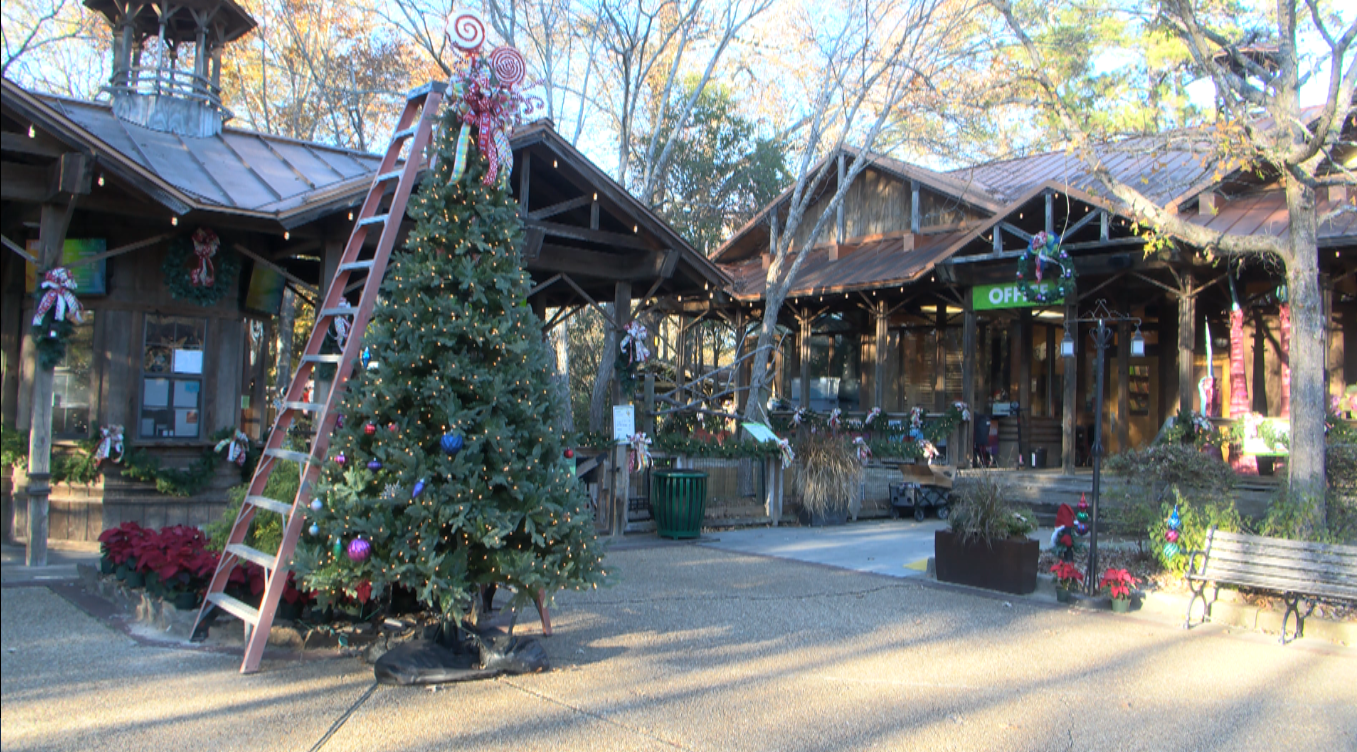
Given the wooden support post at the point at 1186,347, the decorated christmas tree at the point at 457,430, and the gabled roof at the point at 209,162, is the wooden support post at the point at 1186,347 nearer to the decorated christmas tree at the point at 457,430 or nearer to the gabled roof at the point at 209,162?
the gabled roof at the point at 209,162

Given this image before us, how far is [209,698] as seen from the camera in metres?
5.13

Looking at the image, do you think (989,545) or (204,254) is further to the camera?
(204,254)

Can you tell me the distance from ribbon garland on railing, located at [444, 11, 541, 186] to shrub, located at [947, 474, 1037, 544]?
5.81 metres

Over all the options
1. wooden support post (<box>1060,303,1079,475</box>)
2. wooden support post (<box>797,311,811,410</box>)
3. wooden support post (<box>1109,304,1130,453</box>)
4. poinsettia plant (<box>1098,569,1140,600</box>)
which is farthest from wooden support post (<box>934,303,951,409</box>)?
poinsettia plant (<box>1098,569,1140,600</box>)

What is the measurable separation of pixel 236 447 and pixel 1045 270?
13.0m

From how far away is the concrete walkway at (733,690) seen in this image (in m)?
4.80

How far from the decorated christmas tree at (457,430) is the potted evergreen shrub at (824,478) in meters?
8.50

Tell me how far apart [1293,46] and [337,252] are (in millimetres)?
10308

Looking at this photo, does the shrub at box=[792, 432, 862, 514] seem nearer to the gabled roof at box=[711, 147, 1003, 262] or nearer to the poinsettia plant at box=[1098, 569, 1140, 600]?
the poinsettia plant at box=[1098, 569, 1140, 600]

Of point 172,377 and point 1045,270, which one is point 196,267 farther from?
point 1045,270

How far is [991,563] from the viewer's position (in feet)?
30.5

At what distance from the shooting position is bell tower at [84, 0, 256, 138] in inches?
493

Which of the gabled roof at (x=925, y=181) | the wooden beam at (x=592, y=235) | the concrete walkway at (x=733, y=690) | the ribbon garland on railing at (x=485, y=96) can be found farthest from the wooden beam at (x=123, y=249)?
the gabled roof at (x=925, y=181)

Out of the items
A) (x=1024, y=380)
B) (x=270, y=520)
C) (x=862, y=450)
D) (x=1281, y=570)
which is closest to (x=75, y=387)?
(x=270, y=520)
